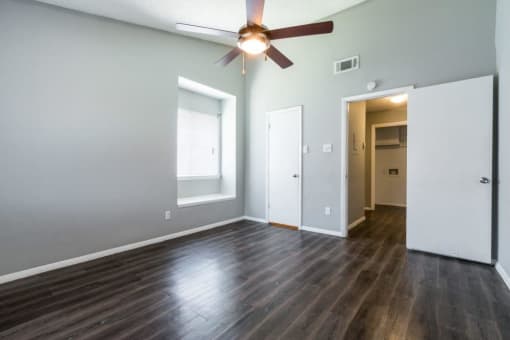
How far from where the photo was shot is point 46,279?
237cm

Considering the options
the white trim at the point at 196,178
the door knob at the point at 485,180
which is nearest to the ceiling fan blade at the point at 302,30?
the door knob at the point at 485,180

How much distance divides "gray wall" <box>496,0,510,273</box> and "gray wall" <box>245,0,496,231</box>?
289 millimetres

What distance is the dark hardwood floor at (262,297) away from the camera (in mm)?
1625

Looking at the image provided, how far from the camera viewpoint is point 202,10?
309 centimetres

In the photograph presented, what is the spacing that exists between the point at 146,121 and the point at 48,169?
4.23 feet

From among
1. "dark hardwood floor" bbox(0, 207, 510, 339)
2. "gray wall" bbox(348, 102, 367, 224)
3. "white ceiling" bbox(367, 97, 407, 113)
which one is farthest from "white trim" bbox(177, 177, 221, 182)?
"white ceiling" bbox(367, 97, 407, 113)

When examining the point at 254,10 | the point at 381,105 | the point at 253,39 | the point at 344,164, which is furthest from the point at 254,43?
the point at 381,105

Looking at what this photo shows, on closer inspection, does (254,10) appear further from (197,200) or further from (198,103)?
(197,200)

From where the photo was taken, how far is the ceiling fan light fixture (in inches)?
88.2

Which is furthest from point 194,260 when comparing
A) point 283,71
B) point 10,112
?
point 283,71

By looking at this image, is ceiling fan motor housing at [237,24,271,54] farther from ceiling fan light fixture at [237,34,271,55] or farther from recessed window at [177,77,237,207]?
recessed window at [177,77,237,207]

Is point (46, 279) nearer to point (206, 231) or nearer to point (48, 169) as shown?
point (48, 169)

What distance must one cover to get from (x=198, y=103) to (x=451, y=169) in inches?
168

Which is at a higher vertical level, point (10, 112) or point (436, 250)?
point (10, 112)
